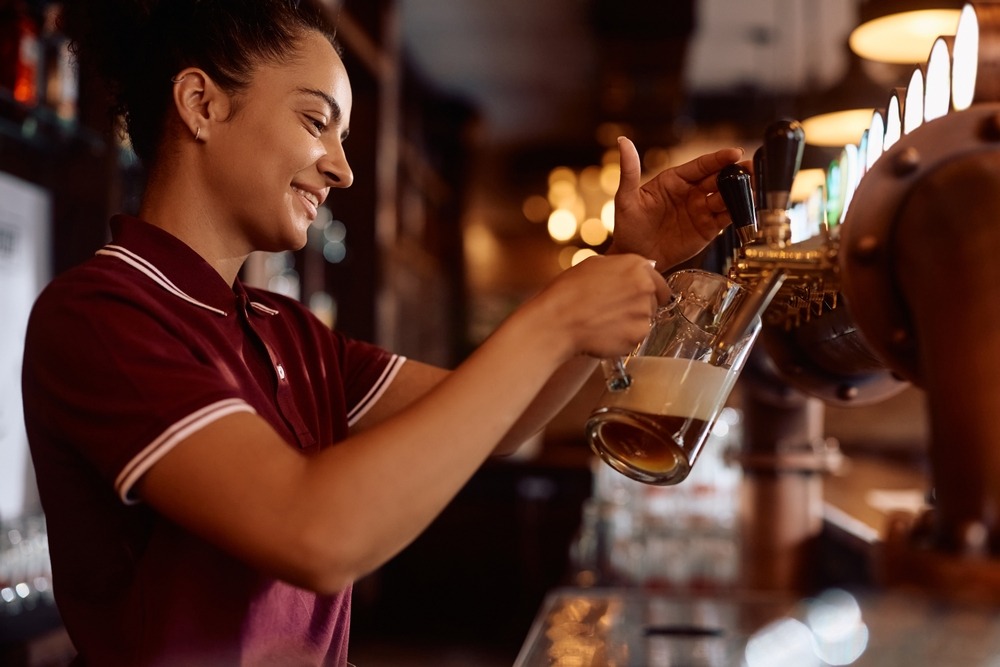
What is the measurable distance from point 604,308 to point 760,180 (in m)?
0.18

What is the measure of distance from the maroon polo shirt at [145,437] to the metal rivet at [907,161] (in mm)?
596

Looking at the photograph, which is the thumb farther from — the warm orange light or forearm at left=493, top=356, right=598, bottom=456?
the warm orange light

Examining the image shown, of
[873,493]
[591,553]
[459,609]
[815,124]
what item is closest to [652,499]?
[591,553]

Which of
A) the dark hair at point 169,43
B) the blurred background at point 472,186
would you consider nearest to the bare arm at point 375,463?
the dark hair at point 169,43

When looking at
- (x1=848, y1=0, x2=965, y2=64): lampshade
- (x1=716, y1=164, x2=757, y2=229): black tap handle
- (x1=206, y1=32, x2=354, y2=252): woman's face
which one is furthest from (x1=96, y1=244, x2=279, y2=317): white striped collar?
(x1=848, y1=0, x2=965, y2=64): lampshade

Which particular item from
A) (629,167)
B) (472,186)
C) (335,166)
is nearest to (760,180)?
(629,167)

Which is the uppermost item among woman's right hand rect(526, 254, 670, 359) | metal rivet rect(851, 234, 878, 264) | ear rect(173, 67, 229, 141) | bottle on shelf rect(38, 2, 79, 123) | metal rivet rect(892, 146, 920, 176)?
bottle on shelf rect(38, 2, 79, 123)

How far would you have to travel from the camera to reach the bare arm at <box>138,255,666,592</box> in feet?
2.86

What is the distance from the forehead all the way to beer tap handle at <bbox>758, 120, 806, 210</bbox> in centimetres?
56

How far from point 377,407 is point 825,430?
7.27 meters

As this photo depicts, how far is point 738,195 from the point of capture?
1014 millimetres

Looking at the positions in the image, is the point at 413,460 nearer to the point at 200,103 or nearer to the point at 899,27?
the point at 200,103

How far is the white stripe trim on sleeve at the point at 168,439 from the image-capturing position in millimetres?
907

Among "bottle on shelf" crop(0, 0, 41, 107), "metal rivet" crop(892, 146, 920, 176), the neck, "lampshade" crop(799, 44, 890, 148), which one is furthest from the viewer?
"lampshade" crop(799, 44, 890, 148)
